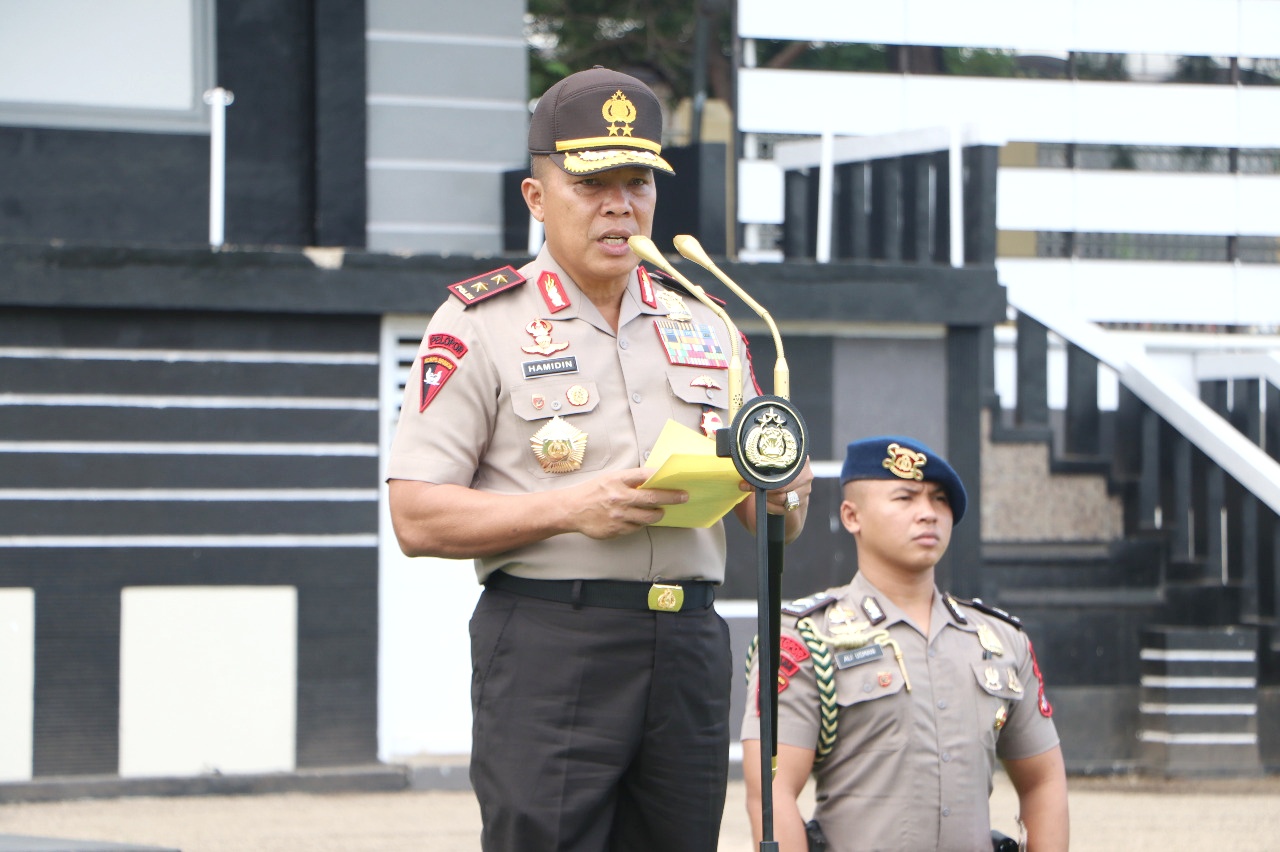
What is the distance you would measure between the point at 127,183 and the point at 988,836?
7.02m

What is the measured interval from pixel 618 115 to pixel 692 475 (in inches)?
26.7

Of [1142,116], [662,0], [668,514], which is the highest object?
[662,0]

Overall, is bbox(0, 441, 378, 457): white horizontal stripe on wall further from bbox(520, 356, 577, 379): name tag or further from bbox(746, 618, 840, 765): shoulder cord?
bbox(520, 356, 577, 379): name tag

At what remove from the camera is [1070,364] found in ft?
30.5

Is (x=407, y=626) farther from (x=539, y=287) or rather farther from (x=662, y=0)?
(x=662, y=0)

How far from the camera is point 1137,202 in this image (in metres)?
11.1

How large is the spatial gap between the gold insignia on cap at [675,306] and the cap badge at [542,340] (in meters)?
0.24

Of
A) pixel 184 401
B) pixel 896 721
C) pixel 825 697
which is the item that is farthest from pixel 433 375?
pixel 184 401

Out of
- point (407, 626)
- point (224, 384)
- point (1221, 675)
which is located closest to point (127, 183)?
point (224, 384)

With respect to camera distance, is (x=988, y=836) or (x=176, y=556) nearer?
(x=988, y=836)

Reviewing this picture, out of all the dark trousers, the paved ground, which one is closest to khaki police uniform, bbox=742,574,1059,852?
the dark trousers

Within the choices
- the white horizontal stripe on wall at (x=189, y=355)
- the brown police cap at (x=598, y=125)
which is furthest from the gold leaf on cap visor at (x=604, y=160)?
the white horizontal stripe on wall at (x=189, y=355)

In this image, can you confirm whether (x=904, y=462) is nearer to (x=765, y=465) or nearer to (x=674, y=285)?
(x=674, y=285)

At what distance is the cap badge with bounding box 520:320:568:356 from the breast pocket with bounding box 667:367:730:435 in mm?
203
